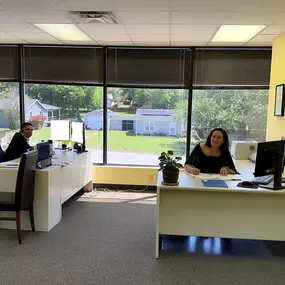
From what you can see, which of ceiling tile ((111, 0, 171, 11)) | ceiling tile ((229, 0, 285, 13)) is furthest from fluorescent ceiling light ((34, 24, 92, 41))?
ceiling tile ((229, 0, 285, 13))

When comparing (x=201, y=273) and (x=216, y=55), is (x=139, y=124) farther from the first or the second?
(x=201, y=273)

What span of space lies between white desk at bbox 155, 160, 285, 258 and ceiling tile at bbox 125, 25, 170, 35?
2.27 meters

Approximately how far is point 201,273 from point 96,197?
113 inches

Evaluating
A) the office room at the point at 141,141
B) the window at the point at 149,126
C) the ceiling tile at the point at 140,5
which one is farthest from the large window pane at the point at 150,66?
the ceiling tile at the point at 140,5

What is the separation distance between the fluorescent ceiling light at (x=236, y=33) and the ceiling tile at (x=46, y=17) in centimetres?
209

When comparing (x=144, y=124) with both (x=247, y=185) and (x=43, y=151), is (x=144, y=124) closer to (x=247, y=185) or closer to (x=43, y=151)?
(x=43, y=151)

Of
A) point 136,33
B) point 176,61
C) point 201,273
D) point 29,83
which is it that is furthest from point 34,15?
point 201,273

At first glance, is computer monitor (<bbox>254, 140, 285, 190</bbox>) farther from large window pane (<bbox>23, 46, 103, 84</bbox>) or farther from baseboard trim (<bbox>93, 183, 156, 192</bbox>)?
large window pane (<bbox>23, 46, 103, 84</bbox>)

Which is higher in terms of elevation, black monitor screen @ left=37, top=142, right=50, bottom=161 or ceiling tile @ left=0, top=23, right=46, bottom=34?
ceiling tile @ left=0, top=23, right=46, bottom=34

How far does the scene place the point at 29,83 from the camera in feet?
19.6

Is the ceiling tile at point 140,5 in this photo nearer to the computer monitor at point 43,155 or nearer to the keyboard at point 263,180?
the computer monitor at point 43,155

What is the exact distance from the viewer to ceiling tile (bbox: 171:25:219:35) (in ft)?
14.2

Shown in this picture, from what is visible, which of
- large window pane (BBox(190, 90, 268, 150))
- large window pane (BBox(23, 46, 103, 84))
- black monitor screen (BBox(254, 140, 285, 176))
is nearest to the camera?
black monitor screen (BBox(254, 140, 285, 176))

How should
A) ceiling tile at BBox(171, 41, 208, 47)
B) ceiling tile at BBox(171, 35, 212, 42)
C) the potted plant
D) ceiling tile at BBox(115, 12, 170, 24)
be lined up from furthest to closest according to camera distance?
ceiling tile at BBox(171, 41, 208, 47) → ceiling tile at BBox(171, 35, 212, 42) → ceiling tile at BBox(115, 12, 170, 24) → the potted plant
